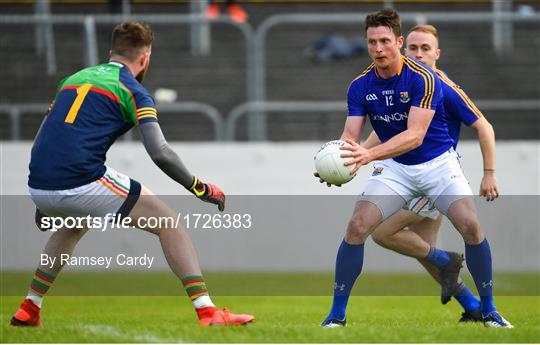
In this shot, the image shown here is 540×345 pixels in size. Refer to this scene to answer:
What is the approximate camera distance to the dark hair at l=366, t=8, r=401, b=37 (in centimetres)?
797

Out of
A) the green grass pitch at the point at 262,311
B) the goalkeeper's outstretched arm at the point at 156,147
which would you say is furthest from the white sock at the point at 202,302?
the goalkeeper's outstretched arm at the point at 156,147

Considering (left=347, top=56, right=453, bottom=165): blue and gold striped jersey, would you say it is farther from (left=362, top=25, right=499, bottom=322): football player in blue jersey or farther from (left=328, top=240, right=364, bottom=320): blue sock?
(left=328, top=240, right=364, bottom=320): blue sock

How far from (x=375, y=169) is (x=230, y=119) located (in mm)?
6408

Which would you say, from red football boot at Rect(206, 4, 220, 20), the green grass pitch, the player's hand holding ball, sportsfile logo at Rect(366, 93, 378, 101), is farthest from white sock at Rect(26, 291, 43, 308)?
red football boot at Rect(206, 4, 220, 20)

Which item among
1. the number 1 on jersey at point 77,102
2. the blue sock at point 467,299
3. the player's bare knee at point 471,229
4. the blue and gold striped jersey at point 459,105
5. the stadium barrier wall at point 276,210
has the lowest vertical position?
the stadium barrier wall at point 276,210

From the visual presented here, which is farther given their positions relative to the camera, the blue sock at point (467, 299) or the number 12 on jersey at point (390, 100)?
the blue sock at point (467, 299)

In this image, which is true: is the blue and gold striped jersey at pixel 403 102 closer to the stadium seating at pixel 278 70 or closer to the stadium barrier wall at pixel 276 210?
the stadium barrier wall at pixel 276 210

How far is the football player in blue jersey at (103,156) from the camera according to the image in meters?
7.42

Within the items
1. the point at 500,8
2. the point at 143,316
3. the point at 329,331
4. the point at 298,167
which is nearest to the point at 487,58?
the point at 500,8

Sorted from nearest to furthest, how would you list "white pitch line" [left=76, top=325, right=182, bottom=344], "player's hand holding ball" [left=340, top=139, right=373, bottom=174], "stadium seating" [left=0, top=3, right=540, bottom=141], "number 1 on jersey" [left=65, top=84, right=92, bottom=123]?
"white pitch line" [left=76, top=325, right=182, bottom=344] → "number 1 on jersey" [left=65, top=84, right=92, bottom=123] → "player's hand holding ball" [left=340, top=139, right=373, bottom=174] → "stadium seating" [left=0, top=3, right=540, bottom=141]

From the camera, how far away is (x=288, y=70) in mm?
16547

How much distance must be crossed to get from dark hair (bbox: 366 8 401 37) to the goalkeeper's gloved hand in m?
1.55

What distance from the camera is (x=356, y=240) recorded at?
8.16 metres

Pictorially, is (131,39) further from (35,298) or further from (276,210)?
(276,210)
